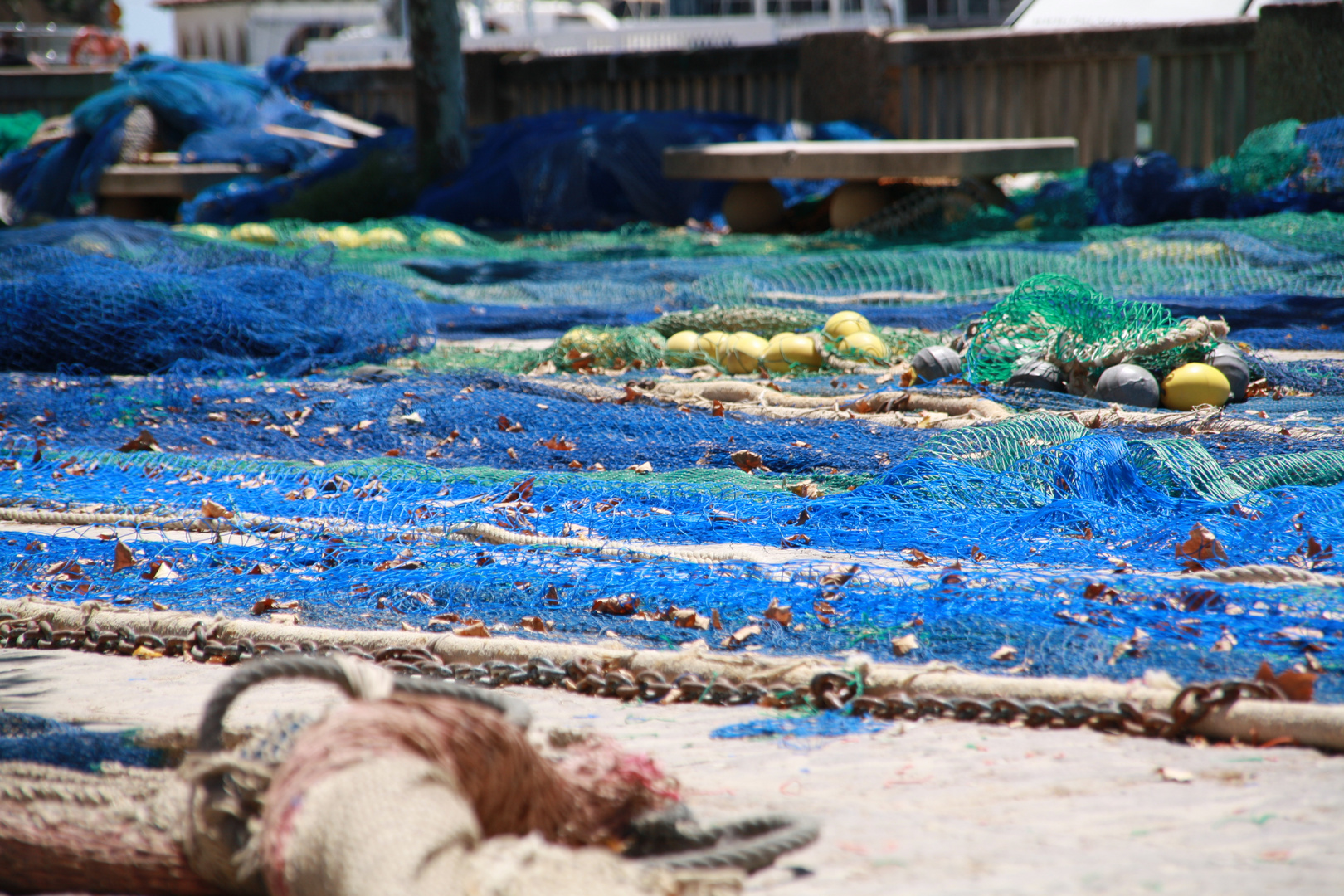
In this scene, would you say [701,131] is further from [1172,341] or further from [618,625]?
[618,625]

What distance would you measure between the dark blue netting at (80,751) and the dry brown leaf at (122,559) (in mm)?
1461

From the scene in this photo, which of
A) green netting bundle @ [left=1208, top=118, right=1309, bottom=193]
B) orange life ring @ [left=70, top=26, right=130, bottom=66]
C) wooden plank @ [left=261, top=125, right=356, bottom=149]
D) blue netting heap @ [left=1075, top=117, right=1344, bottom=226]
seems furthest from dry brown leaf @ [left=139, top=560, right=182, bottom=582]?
orange life ring @ [left=70, top=26, right=130, bottom=66]

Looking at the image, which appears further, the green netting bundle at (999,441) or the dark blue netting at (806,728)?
the green netting bundle at (999,441)

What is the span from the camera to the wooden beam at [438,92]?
54.5ft

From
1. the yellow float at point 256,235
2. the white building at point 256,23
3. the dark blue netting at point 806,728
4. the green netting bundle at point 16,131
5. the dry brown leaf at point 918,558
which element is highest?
the white building at point 256,23

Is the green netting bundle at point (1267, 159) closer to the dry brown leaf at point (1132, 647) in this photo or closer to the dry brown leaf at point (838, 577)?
the dry brown leaf at point (838, 577)

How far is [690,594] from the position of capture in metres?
3.69

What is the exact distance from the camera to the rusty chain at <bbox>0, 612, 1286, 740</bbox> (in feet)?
9.45

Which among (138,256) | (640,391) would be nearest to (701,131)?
(138,256)

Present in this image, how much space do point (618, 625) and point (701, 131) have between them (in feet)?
41.2

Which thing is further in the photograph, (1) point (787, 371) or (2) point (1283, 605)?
(1) point (787, 371)

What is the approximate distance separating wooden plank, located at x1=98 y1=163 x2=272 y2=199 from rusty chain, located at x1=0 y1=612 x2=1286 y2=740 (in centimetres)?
1434

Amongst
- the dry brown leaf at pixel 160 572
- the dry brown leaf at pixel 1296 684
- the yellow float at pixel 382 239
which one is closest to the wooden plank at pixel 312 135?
the yellow float at pixel 382 239

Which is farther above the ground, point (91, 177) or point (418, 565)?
point (91, 177)
